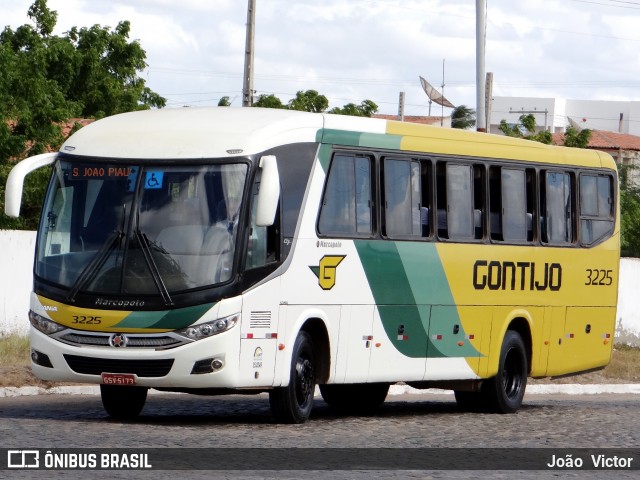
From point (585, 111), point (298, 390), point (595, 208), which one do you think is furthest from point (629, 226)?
point (585, 111)

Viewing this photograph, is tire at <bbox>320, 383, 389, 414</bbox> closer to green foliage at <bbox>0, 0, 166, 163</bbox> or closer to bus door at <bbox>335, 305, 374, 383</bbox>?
bus door at <bbox>335, 305, 374, 383</bbox>

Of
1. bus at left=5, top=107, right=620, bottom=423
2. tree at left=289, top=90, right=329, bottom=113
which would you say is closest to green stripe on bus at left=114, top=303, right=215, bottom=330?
bus at left=5, top=107, right=620, bottom=423

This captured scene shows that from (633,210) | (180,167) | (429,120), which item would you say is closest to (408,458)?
(180,167)

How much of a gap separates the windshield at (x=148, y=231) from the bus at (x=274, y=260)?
0.5 inches

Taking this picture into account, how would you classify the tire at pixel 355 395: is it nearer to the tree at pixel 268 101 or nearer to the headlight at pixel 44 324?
the headlight at pixel 44 324

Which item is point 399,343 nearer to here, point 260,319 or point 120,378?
point 260,319

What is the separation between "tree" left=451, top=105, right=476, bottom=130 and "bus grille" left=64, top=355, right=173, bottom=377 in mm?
60185

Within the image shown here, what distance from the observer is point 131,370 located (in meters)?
13.8

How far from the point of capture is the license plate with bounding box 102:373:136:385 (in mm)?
13727

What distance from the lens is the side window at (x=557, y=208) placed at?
1928 centimetres

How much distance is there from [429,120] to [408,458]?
8664 cm

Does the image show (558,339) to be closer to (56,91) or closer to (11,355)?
(11,355)

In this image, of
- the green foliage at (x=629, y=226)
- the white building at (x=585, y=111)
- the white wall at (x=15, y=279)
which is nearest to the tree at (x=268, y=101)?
the green foliage at (x=629, y=226)

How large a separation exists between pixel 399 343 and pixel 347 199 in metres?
1.86
